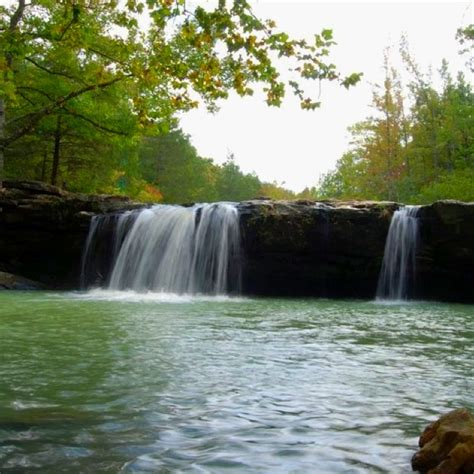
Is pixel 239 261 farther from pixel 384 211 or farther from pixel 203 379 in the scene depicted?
pixel 203 379

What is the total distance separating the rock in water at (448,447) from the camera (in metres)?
2.58

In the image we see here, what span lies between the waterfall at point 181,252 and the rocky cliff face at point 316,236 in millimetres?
612

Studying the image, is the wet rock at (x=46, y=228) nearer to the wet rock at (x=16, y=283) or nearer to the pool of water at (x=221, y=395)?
the wet rock at (x=16, y=283)

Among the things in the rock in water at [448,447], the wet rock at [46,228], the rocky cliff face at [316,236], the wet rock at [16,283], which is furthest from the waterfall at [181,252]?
the rock in water at [448,447]

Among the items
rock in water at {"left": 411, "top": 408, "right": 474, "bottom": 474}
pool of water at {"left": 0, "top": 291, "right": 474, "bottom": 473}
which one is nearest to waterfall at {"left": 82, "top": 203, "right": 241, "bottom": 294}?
pool of water at {"left": 0, "top": 291, "right": 474, "bottom": 473}

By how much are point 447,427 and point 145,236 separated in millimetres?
16369

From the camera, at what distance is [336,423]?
3701 millimetres

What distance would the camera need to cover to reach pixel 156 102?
1664 cm

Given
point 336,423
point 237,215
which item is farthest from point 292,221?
point 336,423

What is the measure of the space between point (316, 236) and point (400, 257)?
260 centimetres

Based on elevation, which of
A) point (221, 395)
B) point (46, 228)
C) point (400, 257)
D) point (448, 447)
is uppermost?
point (46, 228)

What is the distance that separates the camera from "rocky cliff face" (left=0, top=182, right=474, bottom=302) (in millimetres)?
17094

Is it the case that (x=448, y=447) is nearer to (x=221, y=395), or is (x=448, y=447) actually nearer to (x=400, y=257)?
(x=221, y=395)

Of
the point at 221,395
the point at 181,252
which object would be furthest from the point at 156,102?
the point at 221,395
